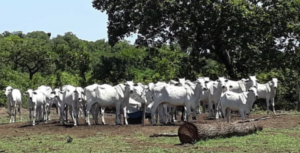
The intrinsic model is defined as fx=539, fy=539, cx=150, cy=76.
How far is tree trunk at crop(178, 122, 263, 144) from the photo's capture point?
1666 centimetres

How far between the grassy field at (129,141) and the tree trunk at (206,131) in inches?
9.9

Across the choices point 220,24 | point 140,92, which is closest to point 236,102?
point 140,92

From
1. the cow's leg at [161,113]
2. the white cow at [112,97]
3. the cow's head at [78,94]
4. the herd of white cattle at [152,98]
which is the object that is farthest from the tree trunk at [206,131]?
the cow's head at [78,94]

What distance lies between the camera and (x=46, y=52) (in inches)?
2282

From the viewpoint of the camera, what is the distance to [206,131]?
16875 millimetres

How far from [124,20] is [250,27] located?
9040mm

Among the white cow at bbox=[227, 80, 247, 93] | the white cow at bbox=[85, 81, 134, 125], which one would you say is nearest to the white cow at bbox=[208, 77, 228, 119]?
the white cow at bbox=[227, 80, 247, 93]

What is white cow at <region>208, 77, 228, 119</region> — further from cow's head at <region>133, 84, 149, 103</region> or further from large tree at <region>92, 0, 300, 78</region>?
large tree at <region>92, 0, 300, 78</region>

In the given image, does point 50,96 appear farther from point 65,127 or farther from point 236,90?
point 236,90

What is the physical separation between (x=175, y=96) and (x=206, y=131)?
24.3 feet

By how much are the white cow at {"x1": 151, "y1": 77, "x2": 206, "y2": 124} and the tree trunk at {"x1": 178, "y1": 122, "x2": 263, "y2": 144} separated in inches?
246


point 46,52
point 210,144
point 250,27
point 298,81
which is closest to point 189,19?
point 250,27

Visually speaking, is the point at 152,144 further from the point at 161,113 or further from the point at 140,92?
the point at 161,113

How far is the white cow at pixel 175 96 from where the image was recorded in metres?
24.2
